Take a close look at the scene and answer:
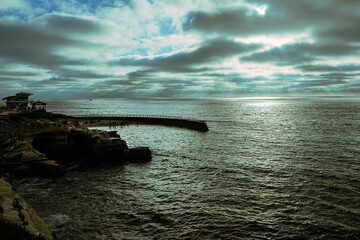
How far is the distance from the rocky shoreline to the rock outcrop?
44.2 ft

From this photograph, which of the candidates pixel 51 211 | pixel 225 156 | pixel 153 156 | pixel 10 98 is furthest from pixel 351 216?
pixel 10 98

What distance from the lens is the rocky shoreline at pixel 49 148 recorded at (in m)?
25.9

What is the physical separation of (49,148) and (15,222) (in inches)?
1016

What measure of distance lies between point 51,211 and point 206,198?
14.2 meters

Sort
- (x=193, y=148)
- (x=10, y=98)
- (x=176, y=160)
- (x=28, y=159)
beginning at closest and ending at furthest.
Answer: (x=28, y=159) < (x=176, y=160) < (x=193, y=148) < (x=10, y=98)

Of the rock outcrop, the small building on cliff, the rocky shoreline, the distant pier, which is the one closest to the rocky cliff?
the rocky shoreline

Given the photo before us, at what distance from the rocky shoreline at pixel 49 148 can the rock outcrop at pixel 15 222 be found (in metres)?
13.5

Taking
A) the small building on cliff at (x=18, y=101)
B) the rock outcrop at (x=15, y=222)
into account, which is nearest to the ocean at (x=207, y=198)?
the rock outcrop at (x=15, y=222)

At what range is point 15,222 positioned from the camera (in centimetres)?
1022

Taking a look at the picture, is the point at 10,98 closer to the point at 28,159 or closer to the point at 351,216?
the point at 28,159

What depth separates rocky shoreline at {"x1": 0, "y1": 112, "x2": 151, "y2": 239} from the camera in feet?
85.1

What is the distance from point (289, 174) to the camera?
27844mm

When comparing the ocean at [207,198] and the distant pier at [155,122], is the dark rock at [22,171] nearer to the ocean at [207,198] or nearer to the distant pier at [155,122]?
the ocean at [207,198]

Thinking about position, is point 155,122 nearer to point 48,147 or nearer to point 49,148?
point 49,148
